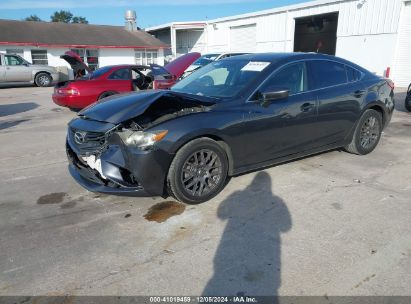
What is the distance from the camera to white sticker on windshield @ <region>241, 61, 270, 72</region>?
4452 mm

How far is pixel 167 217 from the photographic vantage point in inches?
144

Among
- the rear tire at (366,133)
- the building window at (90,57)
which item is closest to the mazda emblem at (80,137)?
the rear tire at (366,133)

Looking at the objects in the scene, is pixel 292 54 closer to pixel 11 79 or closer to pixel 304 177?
pixel 304 177

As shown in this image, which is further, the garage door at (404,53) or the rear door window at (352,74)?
the garage door at (404,53)

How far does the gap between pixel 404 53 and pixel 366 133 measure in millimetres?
14845

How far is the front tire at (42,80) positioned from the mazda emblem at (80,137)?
684 inches

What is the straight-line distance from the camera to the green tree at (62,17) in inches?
3438

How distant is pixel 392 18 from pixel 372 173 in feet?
51.8

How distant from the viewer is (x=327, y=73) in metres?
4.98

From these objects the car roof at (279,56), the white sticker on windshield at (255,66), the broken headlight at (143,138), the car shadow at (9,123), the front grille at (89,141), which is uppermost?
the car roof at (279,56)

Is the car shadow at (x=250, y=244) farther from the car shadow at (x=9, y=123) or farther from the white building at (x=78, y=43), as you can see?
the white building at (x=78, y=43)

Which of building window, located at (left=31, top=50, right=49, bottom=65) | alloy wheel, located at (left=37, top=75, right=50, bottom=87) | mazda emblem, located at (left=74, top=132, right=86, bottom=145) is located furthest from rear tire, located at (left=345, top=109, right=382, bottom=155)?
building window, located at (left=31, top=50, right=49, bottom=65)

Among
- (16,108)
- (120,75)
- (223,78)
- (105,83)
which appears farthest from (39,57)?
(223,78)

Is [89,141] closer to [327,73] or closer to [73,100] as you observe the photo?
[327,73]
